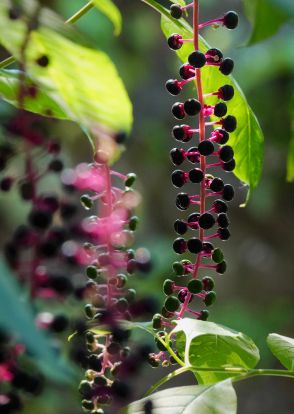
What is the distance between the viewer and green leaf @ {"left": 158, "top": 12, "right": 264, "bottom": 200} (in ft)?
2.94

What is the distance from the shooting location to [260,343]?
458 cm

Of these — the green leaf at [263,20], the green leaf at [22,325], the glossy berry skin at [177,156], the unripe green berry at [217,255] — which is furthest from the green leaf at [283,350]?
the green leaf at [22,325]

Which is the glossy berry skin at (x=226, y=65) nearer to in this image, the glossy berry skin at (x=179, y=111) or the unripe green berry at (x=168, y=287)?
the glossy berry skin at (x=179, y=111)

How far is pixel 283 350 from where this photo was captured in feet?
2.66

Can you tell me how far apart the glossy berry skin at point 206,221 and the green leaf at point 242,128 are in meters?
0.13

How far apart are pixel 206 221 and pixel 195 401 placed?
173 millimetres

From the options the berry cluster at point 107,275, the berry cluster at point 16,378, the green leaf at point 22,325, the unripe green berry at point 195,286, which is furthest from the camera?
the unripe green berry at point 195,286

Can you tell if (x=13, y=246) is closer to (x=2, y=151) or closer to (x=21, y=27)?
(x=2, y=151)

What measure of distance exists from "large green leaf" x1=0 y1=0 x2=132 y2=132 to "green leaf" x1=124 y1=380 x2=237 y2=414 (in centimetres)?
28

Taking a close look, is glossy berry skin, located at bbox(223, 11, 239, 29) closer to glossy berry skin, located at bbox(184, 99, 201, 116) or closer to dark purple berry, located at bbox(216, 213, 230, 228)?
glossy berry skin, located at bbox(184, 99, 201, 116)

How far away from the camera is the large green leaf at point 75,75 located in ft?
1.91

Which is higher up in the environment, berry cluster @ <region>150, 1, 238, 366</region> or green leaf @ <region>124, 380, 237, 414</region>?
berry cluster @ <region>150, 1, 238, 366</region>

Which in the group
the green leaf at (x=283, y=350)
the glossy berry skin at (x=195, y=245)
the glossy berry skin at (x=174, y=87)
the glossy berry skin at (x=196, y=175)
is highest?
the glossy berry skin at (x=174, y=87)

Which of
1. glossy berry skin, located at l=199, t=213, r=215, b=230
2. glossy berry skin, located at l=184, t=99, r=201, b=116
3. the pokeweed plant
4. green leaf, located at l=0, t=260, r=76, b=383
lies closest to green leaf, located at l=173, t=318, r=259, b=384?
the pokeweed plant
